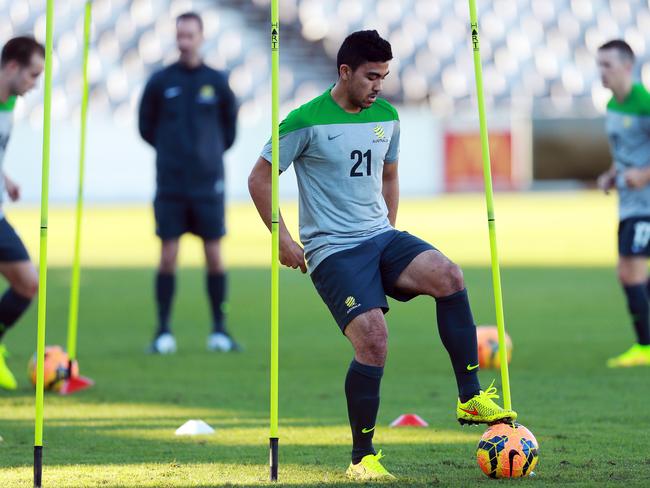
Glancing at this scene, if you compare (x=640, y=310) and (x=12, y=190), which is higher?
(x=12, y=190)

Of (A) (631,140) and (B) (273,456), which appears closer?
(B) (273,456)

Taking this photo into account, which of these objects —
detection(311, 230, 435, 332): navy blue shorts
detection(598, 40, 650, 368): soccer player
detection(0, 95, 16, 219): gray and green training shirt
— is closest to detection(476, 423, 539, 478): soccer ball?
detection(311, 230, 435, 332): navy blue shorts

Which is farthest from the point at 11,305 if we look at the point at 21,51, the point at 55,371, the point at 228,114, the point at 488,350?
the point at 488,350

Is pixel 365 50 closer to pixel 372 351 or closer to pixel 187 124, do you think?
pixel 372 351

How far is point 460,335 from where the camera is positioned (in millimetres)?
6023

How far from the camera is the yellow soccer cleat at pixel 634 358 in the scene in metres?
10.1

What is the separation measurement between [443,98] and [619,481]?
44.8 metres

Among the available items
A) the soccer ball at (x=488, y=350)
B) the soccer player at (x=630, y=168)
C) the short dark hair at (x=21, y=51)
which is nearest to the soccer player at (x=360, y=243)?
the short dark hair at (x=21, y=51)

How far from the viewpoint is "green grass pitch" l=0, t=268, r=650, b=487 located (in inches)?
239

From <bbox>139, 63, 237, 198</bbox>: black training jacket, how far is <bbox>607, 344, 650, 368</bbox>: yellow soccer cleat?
12.8 feet

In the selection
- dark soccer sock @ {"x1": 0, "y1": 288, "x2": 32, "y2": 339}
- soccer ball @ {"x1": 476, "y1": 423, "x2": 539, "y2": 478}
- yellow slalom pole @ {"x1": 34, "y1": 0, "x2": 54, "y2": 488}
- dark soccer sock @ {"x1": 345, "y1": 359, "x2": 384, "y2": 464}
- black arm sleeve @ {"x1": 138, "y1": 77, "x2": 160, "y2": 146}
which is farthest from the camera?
black arm sleeve @ {"x1": 138, "y1": 77, "x2": 160, "y2": 146}

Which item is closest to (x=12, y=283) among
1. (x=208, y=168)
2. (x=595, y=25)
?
(x=208, y=168)

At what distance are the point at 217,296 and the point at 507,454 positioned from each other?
247 inches

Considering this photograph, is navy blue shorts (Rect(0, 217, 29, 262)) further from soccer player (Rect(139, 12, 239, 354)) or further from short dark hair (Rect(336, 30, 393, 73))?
short dark hair (Rect(336, 30, 393, 73))
